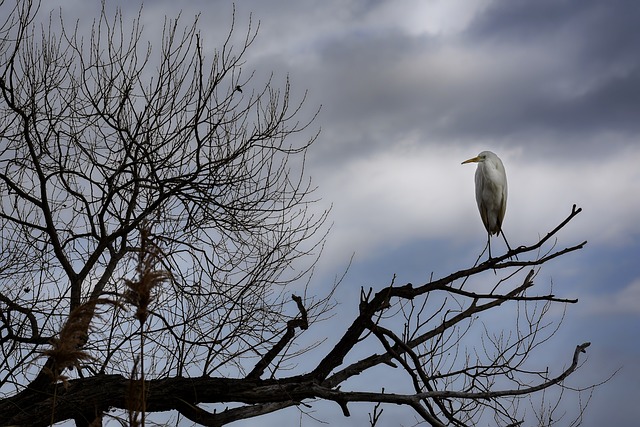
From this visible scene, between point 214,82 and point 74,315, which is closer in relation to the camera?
point 74,315

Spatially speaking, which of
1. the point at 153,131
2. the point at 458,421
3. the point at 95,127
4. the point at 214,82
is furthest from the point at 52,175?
the point at 458,421

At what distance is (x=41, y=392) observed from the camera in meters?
5.52

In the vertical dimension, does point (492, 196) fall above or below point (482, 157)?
below

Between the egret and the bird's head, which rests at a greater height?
the bird's head

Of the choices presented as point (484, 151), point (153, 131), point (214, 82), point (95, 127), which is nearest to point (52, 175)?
point (95, 127)

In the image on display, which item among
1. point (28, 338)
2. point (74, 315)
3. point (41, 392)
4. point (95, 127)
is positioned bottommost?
point (74, 315)

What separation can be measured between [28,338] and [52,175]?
135 centimetres

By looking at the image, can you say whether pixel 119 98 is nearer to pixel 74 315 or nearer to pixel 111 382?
pixel 111 382

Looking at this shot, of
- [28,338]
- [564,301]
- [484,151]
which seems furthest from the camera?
[484,151]

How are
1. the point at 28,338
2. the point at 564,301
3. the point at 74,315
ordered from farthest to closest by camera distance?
1. the point at 28,338
2. the point at 564,301
3. the point at 74,315

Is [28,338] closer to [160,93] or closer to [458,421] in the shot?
[160,93]

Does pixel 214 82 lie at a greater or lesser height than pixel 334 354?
greater

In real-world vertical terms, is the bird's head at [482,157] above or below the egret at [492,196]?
above

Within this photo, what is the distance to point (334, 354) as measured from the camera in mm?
5629
